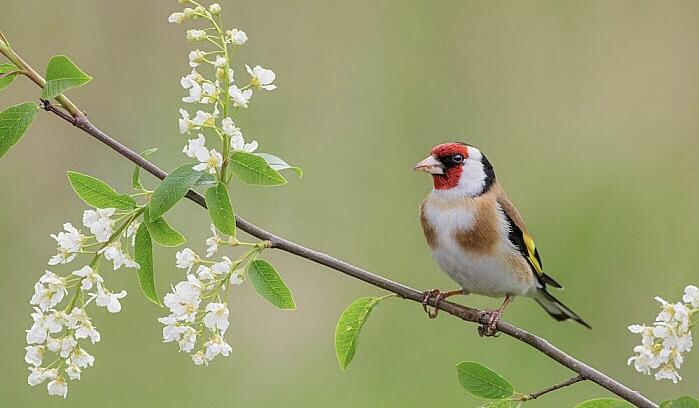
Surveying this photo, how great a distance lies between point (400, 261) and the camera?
180 inches

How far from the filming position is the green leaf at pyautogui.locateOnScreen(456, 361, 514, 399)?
1.23m

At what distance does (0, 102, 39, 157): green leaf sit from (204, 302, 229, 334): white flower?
0.94ft

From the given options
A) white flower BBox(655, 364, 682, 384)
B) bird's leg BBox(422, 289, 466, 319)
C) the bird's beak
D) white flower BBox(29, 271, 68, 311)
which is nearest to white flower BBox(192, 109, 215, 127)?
white flower BBox(29, 271, 68, 311)

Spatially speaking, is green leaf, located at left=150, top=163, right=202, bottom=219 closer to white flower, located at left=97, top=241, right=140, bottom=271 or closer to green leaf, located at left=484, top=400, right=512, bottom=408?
white flower, located at left=97, top=241, right=140, bottom=271

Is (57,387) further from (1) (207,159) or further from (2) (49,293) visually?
(1) (207,159)

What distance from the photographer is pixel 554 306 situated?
7.60ft

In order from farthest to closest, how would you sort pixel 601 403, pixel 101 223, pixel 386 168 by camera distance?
pixel 386 168, pixel 101 223, pixel 601 403

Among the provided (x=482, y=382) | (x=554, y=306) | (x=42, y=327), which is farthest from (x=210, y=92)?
(x=554, y=306)

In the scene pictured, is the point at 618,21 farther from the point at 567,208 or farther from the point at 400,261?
the point at 400,261

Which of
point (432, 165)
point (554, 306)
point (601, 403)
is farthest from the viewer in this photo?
point (554, 306)

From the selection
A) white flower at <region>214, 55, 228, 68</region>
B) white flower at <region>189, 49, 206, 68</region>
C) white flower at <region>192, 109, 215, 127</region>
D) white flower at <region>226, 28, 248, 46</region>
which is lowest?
white flower at <region>192, 109, 215, 127</region>

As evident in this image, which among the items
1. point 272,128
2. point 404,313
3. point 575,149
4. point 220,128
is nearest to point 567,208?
point 575,149

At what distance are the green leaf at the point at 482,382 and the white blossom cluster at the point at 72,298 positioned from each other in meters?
0.40

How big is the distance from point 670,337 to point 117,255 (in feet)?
2.04
